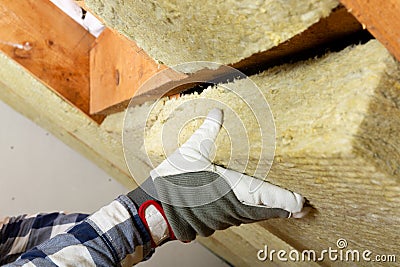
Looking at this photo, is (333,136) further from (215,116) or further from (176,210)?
(176,210)

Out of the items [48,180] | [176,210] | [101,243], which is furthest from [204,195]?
[48,180]

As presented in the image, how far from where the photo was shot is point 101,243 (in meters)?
0.93

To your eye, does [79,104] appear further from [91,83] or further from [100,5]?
[100,5]

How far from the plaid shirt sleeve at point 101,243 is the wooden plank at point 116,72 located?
264mm

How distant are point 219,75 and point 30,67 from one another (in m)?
0.79

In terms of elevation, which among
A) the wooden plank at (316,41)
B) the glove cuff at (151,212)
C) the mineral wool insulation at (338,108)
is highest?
the wooden plank at (316,41)

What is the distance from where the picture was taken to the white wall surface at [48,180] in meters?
2.57

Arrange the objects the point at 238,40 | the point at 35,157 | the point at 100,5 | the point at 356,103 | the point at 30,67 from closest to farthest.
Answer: the point at 356,103 → the point at 238,40 → the point at 100,5 → the point at 30,67 → the point at 35,157

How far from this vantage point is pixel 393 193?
1.73ft

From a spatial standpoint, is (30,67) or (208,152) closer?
(208,152)

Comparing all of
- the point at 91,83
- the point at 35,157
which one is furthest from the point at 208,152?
the point at 35,157

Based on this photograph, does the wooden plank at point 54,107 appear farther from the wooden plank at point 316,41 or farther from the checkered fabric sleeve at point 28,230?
the wooden plank at point 316,41


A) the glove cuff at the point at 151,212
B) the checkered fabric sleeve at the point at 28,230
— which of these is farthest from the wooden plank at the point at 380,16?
the checkered fabric sleeve at the point at 28,230

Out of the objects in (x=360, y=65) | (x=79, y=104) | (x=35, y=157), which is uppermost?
(x=360, y=65)
